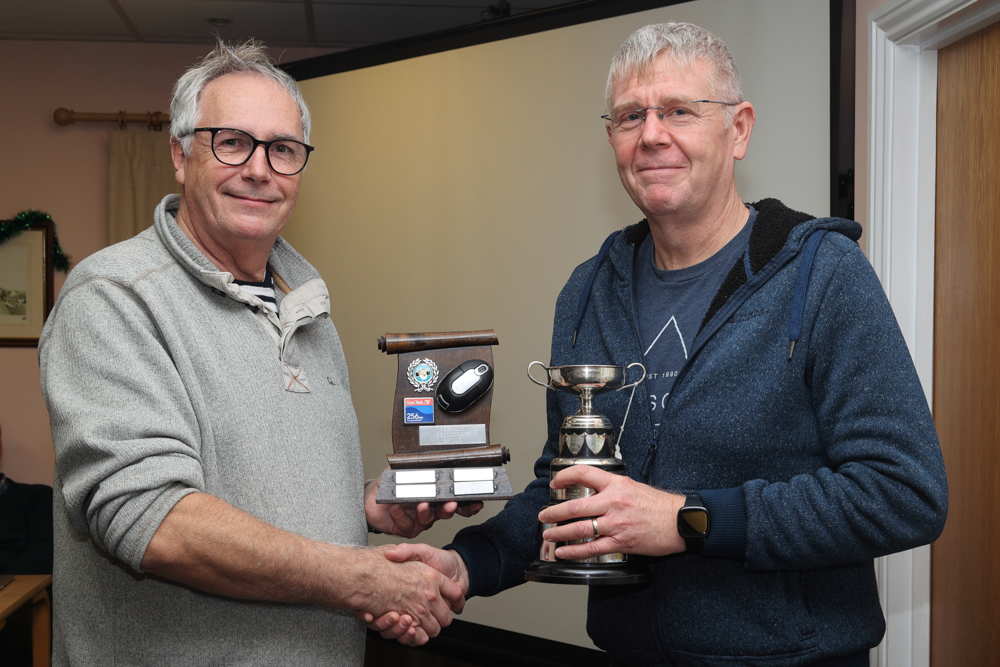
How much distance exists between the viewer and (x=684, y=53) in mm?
1421

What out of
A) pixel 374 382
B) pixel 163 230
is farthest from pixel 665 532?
pixel 374 382

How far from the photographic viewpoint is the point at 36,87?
4.79 metres

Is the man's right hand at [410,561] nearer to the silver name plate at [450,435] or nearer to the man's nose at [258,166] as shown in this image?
the silver name plate at [450,435]

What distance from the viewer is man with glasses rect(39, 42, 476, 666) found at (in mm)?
1258

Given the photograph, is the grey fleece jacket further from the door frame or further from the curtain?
the curtain

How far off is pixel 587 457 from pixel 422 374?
0.43 metres

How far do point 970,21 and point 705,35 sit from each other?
1.04m

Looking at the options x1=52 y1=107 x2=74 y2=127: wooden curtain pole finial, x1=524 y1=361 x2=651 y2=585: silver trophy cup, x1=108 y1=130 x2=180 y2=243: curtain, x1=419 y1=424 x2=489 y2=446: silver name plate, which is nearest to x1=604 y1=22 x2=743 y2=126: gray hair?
x1=524 y1=361 x2=651 y2=585: silver trophy cup

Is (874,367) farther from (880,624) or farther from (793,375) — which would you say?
(880,624)

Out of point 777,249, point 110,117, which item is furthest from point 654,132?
point 110,117

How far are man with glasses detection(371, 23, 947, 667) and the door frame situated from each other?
3.32 ft

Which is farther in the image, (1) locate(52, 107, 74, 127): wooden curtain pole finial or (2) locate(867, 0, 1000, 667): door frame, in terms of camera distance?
(1) locate(52, 107, 74, 127): wooden curtain pole finial

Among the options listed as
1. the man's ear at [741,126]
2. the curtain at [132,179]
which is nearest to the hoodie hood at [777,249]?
the man's ear at [741,126]

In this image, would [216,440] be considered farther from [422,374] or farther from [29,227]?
[29,227]
